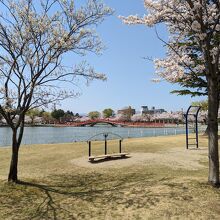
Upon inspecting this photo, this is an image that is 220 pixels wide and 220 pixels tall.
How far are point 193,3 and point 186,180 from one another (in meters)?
5.37

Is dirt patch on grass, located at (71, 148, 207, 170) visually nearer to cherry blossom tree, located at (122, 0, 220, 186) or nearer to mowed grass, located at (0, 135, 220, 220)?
mowed grass, located at (0, 135, 220, 220)

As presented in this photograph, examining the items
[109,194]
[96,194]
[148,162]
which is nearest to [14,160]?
[96,194]

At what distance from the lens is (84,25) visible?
33.8ft

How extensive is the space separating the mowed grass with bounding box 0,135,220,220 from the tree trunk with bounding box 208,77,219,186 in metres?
0.46

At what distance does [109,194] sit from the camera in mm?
8281

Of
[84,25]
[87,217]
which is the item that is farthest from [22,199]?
[84,25]

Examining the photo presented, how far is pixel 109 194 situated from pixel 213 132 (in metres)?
3.48

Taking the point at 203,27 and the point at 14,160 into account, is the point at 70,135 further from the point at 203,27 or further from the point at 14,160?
the point at 203,27

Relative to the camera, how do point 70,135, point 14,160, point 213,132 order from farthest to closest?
point 70,135
point 14,160
point 213,132

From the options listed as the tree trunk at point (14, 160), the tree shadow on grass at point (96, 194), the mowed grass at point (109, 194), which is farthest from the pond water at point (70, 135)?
the tree shadow on grass at point (96, 194)

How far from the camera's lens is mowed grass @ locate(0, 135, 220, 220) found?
686 centimetres

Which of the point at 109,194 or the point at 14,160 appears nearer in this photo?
the point at 109,194

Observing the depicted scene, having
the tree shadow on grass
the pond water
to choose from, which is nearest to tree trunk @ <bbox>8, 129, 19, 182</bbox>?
the tree shadow on grass

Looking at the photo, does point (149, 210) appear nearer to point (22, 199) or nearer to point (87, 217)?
point (87, 217)
